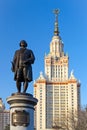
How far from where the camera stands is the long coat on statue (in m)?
16.2

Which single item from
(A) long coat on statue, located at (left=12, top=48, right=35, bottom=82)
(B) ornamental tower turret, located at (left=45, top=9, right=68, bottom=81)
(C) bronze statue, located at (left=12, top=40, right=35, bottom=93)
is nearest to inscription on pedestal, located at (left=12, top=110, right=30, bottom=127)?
(C) bronze statue, located at (left=12, top=40, right=35, bottom=93)

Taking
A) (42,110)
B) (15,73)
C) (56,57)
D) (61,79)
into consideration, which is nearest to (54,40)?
(56,57)

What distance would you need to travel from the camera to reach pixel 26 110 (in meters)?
15.6

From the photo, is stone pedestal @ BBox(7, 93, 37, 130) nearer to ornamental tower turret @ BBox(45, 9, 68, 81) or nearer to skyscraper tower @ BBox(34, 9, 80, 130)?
skyscraper tower @ BBox(34, 9, 80, 130)

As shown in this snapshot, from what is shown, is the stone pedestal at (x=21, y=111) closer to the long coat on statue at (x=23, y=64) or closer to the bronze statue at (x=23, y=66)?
the bronze statue at (x=23, y=66)

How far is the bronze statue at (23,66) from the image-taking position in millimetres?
16172

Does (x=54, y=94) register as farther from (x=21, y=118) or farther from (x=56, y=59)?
(x=21, y=118)

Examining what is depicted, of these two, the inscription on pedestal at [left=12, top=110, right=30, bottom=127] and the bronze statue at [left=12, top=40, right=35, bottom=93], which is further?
the bronze statue at [left=12, top=40, right=35, bottom=93]

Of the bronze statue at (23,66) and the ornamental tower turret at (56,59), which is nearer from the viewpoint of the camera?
the bronze statue at (23,66)

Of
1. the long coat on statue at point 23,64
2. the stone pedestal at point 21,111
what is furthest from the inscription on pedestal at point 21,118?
the long coat on statue at point 23,64

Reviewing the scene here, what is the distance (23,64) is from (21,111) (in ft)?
5.69

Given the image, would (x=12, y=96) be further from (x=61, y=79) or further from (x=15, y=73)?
(x=61, y=79)

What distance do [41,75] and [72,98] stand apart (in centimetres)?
1483

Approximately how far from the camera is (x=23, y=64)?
53.1 feet
